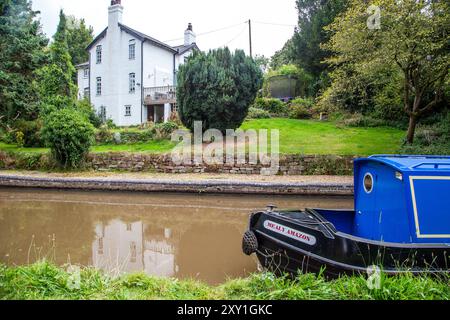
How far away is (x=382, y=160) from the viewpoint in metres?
4.66

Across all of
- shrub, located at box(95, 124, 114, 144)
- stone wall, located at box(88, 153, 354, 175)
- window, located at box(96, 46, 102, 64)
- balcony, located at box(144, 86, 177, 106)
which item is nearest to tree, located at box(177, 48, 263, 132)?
stone wall, located at box(88, 153, 354, 175)

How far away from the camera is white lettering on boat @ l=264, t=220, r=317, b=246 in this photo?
4.37 meters

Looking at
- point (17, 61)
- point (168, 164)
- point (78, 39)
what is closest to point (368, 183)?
point (168, 164)

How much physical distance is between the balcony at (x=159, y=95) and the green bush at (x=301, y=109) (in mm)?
8501

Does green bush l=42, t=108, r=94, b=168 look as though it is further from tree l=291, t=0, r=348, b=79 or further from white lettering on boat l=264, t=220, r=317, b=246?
tree l=291, t=0, r=348, b=79

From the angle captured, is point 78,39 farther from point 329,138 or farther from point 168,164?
point 329,138

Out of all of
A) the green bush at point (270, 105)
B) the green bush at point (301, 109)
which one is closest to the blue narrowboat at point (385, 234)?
the green bush at point (301, 109)

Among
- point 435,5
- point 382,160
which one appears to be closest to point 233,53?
point 435,5

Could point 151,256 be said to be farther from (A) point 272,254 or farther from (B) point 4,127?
(B) point 4,127

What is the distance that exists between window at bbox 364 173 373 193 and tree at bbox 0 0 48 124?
18.2 meters

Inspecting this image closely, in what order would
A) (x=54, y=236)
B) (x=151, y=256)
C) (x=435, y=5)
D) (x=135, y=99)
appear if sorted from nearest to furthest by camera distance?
1. (x=151, y=256)
2. (x=54, y=236)
3. (x=435, y=5)
4. (x=135, y=99)

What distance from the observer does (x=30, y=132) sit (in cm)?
1930

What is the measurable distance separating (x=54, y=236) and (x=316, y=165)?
9.31m

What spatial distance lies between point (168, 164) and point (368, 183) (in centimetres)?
1041
